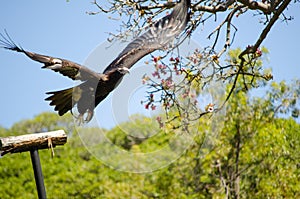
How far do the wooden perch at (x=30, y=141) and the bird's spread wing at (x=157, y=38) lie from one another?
0.51m

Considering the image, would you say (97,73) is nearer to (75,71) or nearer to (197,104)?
(75,71)

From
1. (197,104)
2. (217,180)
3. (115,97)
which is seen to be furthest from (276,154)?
(115,97)

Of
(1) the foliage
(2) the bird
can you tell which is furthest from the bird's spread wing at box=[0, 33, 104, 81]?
(1) the foliage

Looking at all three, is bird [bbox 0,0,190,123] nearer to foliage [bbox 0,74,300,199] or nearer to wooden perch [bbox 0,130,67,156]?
wooden perch [bbox 0,130,67,156]

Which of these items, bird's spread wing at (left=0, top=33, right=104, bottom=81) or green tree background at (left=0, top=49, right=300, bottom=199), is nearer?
bird's spread wing at (left=0, top=33, right=104, bottom=81)

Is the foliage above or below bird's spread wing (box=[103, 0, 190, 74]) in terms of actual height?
below

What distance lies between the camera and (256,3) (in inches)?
152

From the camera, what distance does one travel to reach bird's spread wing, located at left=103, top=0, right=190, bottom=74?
12.4ft

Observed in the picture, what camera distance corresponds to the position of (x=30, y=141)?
11.8 feet

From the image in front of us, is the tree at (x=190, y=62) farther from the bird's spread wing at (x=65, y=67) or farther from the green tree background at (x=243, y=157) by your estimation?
the green tree background at (x=243, y=157)

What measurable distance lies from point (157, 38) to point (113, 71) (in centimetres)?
39

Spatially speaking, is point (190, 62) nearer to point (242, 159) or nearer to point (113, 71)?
point (113, 71)

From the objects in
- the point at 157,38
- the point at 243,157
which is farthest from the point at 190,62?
the point at 243,157

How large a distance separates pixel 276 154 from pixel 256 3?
4094mm
